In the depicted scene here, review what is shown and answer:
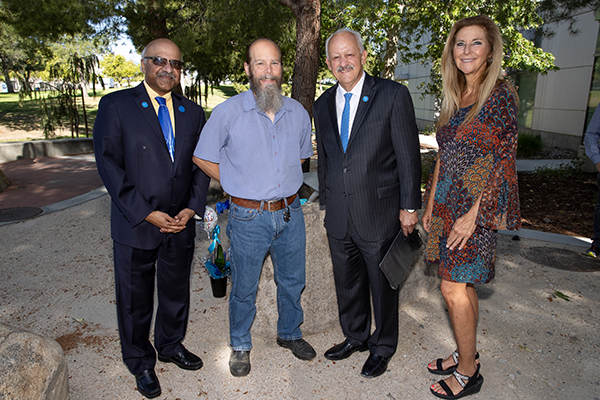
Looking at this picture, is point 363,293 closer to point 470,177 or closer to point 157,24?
point 470,177

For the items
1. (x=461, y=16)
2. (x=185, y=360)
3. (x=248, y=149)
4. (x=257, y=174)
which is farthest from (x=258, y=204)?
(x=461, y=16)

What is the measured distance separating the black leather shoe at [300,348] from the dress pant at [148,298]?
2.60ft

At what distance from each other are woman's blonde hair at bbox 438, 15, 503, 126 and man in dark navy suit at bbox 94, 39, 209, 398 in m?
1.67

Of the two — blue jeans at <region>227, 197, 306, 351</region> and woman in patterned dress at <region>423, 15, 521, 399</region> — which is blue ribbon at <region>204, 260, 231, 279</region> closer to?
blue jeans at <region>227, 197, 306, 351</region>

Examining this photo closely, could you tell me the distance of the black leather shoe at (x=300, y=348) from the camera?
3.17 m

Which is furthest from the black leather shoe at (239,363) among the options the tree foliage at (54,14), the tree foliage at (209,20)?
the tree foliage at (54,14)

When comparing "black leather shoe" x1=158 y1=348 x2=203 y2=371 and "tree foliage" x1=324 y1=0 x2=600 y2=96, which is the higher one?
"tree foliage" x1=324 y1=0 x2=600 y2=96

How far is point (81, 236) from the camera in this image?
6055 mm

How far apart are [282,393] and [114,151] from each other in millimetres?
1900

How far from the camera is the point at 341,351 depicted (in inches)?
125

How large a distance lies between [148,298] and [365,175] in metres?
1.69

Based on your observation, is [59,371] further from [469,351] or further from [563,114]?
[563,114]

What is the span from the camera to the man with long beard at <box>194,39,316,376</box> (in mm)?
2789

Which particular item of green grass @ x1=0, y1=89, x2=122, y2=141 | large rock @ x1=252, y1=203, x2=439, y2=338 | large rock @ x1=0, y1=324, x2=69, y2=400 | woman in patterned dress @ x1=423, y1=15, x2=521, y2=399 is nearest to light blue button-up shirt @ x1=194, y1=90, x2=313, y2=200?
large rock @ x1=252, y1=203, x2=439, y2=338
